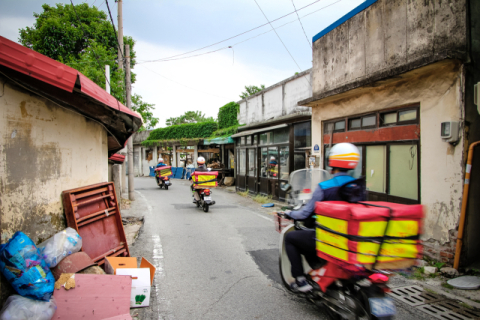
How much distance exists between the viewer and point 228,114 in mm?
20297

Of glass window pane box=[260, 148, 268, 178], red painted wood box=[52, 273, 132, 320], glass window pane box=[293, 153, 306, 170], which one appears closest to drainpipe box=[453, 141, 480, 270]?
red painted wood box=[52, 273, 132, 320]

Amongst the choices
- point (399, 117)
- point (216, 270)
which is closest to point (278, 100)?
point (399, 117)

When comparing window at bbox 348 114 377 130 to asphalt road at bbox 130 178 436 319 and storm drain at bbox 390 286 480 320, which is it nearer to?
asphalt road at bbox 130 178 436 319

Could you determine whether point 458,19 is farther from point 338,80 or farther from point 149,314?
point 149,314

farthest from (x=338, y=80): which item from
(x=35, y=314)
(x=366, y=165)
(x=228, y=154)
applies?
(x=228, y=154)

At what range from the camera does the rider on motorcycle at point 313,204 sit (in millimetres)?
3289

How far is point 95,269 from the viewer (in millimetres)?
3746

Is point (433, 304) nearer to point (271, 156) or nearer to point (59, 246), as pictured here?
point (59, 246)

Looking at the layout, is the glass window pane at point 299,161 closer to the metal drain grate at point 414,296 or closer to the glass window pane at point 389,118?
the glass window pane at point 389,118

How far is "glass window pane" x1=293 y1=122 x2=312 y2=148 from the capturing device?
11.7 metres

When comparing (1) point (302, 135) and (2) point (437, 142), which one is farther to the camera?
(1) point (302, 135)

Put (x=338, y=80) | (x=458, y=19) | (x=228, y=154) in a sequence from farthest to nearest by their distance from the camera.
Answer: (x=228, y=154), (x=338, y=80), (x=458, y=19)

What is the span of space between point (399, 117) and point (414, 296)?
149 inches

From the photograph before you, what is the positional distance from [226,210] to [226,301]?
710cm
